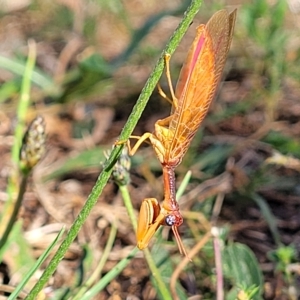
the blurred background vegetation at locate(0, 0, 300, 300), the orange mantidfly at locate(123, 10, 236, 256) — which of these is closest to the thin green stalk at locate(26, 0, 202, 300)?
the orange mantidfly at locate(123, 10, 236, 256)

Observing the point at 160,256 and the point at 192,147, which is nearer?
the point at 160,256

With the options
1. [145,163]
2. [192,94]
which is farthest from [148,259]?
[145,163]

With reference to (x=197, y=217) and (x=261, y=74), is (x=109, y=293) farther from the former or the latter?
(x=261, y=74)

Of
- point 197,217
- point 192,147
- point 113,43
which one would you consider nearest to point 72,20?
point 113,43

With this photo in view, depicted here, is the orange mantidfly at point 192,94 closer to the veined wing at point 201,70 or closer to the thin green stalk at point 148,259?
the veined wing at point 201,70

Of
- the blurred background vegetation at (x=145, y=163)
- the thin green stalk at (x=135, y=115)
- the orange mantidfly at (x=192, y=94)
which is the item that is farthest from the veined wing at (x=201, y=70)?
the blurred background vegetation at (x=145, y=163)

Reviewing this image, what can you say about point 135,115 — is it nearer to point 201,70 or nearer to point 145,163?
point 201,70

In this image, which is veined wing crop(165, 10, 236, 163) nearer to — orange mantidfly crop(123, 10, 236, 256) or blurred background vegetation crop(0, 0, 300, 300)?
orange mantidfly crop(123, 10, 236, 256)
